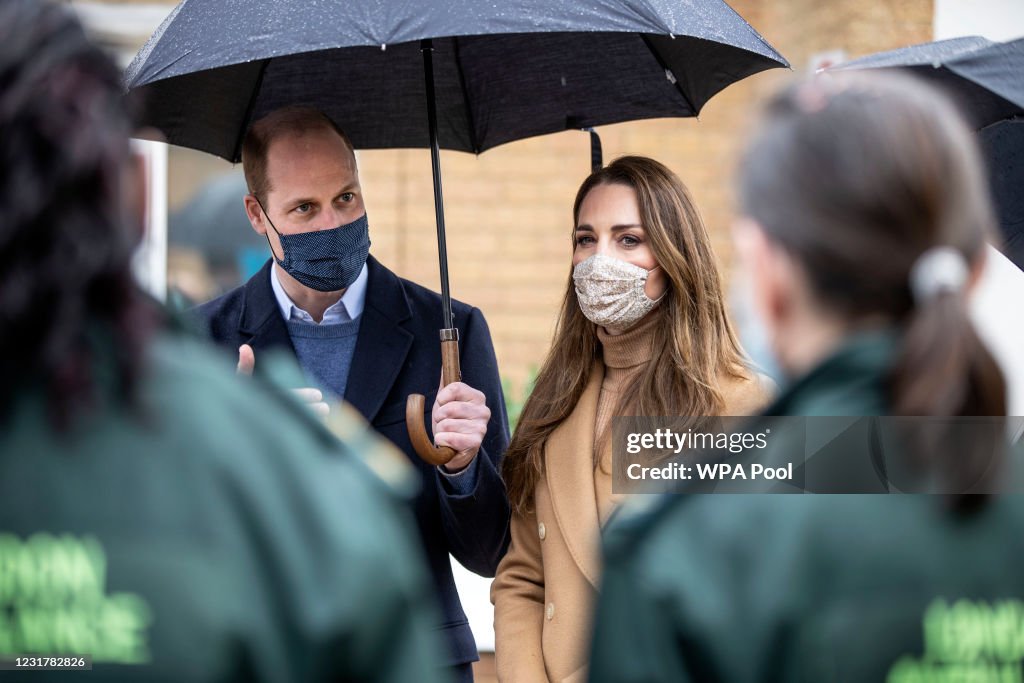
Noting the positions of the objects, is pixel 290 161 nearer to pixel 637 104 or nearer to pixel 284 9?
pixel 284 9

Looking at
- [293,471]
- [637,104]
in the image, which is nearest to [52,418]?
[293,471]

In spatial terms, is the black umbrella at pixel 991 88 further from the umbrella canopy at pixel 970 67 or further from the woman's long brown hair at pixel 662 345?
the woman's long brown hair at pixel 662 345

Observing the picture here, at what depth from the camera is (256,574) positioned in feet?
3.91

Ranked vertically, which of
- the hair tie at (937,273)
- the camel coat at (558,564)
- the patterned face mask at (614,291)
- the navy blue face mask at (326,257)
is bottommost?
the camel coat at (558,564)

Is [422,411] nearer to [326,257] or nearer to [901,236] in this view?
[326,257]

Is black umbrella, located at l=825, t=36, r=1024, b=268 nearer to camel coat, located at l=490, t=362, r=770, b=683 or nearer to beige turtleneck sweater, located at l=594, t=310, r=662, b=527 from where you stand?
camel coat, located at l=490, t=362, r=770, b=683

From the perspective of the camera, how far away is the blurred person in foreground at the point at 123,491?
1180 mm

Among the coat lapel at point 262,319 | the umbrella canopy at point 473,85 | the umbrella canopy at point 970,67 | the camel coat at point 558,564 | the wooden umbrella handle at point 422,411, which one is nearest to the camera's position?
the umbrella canopy at point 970,67

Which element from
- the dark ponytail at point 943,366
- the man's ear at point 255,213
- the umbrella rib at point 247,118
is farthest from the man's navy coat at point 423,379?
the dark ponytail at point 943,366

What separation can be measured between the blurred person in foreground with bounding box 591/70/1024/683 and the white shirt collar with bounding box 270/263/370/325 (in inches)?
70.3

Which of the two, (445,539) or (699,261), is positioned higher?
(699,261)

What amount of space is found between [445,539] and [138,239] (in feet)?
5.85

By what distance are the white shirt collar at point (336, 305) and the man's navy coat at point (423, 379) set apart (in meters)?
0.02

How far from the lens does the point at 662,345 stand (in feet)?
9.73
